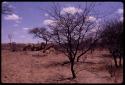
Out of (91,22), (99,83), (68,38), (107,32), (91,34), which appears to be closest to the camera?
(99,83)

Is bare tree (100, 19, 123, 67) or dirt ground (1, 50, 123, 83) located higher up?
bare tree (100, 19, 123, 67)

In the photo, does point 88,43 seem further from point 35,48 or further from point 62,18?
point 35,48

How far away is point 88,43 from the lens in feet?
47.1

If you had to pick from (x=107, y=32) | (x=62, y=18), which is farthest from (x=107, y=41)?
(x=62, y=18)

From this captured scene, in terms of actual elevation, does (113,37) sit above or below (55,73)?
above

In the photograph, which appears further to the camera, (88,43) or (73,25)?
(88,43)

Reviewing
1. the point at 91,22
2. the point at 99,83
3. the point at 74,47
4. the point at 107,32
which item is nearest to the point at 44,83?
the point at 99,83

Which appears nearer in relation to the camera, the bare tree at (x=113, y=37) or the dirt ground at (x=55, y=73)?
the dirt ground at (x=55, y=73)

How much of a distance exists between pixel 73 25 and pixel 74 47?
3.52 ft

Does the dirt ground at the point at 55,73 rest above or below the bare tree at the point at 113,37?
below

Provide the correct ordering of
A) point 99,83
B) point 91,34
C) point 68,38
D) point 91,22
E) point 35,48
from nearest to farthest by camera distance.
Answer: point 99,83 → point 68,38 → point 91,22 → point 91,34 → point 35,48

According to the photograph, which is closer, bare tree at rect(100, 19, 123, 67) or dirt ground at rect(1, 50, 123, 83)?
dirt ground at rect(1, 50, 123, 83)

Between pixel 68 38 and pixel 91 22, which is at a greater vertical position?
pixel 91 22

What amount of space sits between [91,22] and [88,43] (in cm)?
219
